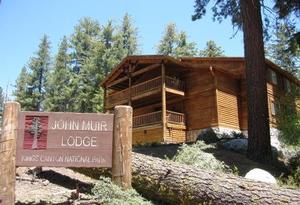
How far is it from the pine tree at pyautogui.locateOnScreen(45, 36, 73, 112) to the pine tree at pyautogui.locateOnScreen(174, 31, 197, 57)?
14.0 m

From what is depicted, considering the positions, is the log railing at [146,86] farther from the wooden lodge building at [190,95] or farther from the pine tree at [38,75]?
the pine tree at [38,75]

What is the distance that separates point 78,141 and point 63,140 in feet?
0.70

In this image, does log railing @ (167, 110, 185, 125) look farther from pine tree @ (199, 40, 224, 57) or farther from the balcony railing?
pine tree @ (199, 40, 224, 57)

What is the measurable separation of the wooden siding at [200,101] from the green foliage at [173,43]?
2044 centimetres

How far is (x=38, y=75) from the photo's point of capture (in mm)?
48656

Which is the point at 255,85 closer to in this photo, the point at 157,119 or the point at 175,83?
the point at 157,119

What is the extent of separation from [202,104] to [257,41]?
11676 millimetres

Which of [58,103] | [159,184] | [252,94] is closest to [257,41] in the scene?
[252,94]

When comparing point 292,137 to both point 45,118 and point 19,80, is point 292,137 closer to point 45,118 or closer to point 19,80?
point 45,118

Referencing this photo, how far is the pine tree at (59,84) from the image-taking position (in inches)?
1789

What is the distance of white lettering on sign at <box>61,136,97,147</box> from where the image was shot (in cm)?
516

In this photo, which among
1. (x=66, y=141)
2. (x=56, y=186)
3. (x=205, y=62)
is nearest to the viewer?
(x=66, y=141)

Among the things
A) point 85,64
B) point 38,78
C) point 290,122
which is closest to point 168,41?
point 85,64

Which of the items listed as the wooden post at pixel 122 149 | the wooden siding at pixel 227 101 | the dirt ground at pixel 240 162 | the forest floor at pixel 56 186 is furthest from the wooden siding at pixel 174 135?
the wooden post at pixel 122 149
